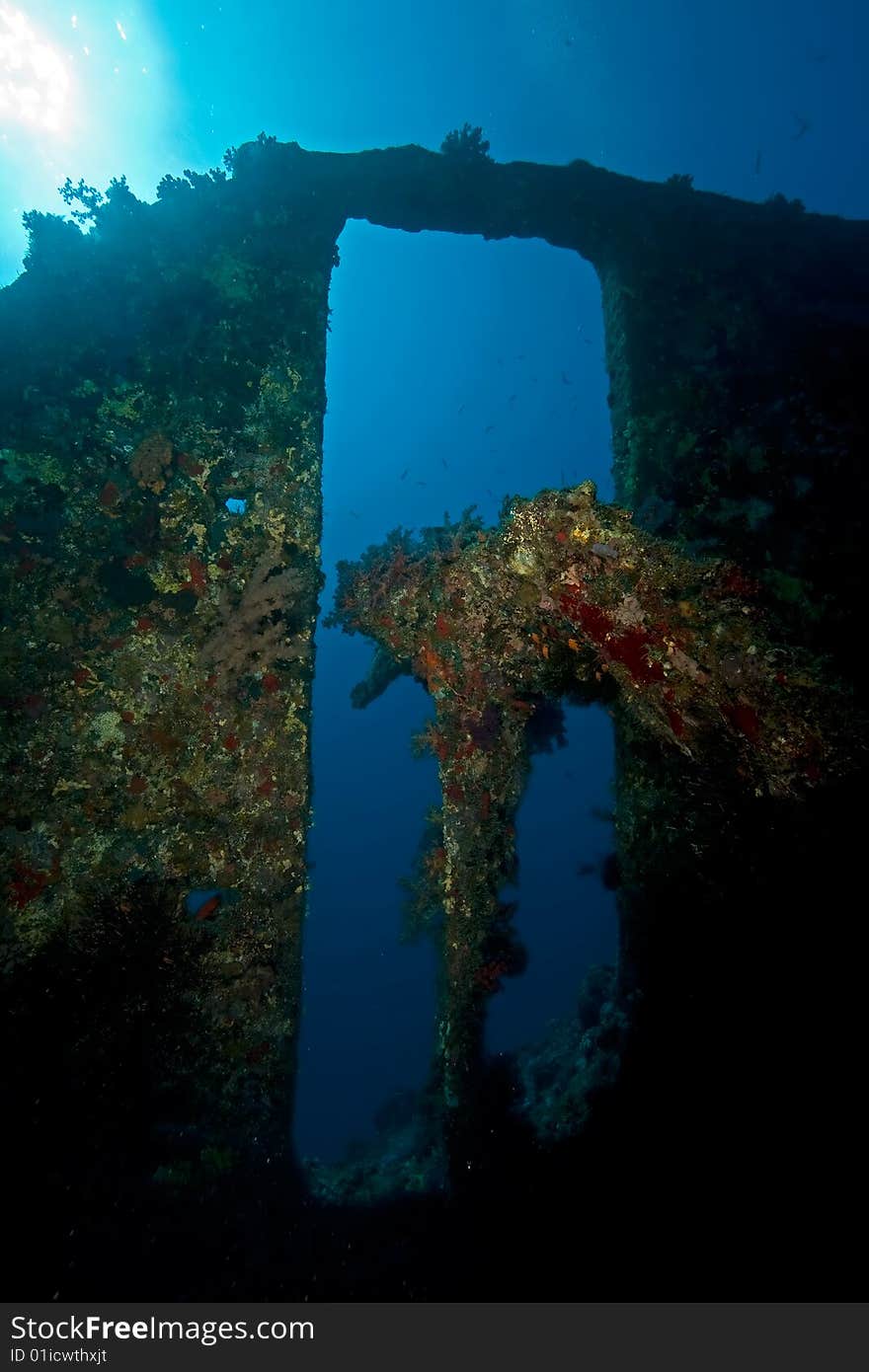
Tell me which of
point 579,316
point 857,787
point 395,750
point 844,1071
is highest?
point 579,316

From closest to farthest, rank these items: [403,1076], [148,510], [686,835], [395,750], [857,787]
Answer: [857,787], [686,835], [148,510], [403,1076], [395,750]

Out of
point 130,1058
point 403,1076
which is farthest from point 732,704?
point 403,1076

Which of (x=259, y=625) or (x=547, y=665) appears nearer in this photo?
(x=547, y=665)

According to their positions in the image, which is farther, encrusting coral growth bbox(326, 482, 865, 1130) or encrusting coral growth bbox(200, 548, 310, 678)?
encrusting coral growth bbox(200, 548, 310, 678)

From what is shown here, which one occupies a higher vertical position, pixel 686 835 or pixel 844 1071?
pixel 686 835

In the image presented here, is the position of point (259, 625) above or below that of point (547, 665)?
above

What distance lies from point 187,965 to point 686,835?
4159mm

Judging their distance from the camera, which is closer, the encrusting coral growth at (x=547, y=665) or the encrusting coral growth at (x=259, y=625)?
the encrusting coral growth at (x=547, y=665)

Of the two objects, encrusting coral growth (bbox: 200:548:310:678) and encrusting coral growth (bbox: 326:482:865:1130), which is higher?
encrusting coral growth (bbox: 200:548:310:678)

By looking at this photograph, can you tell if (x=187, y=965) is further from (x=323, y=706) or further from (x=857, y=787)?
(x=323, y=706)

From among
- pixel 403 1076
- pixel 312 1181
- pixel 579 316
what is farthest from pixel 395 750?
pixel 579 316

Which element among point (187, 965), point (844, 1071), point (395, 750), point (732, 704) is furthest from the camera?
point (395, 750)
